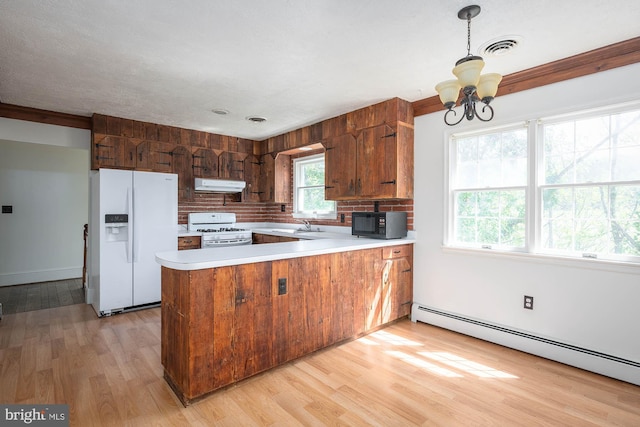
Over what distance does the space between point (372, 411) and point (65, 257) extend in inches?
235

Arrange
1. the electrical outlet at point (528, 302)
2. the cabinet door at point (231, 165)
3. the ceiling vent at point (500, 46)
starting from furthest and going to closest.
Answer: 1. the cabinet door at point (231, 165)
2. the electrical outlet at point (528, 302)
3. the ceiling vent at point (500, 46)

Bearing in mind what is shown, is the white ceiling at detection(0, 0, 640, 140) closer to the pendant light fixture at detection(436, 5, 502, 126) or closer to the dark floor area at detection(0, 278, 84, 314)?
the pendant light fixture at detection(436, 5, 502, 126)

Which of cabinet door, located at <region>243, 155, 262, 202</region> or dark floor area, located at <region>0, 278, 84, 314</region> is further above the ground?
cabinet door, located at <region>243, 155, 262, 202</region>

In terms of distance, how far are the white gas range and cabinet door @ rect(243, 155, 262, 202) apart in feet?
1.51

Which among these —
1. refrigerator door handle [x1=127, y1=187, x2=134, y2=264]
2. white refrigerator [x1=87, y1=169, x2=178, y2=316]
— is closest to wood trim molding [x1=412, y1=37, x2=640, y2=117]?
white refrigerator [x1=87, y1=169, x2=178, y2=316]

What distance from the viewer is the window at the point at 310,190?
4.91 meters

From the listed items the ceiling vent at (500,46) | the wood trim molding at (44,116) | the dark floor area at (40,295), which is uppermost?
the ceiling vent at (500,46)

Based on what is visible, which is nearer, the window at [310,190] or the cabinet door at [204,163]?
the cabinet door at [204,163]

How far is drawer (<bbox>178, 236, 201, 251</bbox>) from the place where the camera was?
4.44m

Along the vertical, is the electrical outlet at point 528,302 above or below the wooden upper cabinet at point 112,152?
below

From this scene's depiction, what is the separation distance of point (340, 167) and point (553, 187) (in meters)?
2.16

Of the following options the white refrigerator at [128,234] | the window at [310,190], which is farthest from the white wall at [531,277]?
the white refrigerator at [128,234]

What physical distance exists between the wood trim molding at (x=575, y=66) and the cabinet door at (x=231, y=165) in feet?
12.4

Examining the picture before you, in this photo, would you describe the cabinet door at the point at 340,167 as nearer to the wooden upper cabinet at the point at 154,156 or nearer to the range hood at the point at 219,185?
the range hood at the point at 219,185
